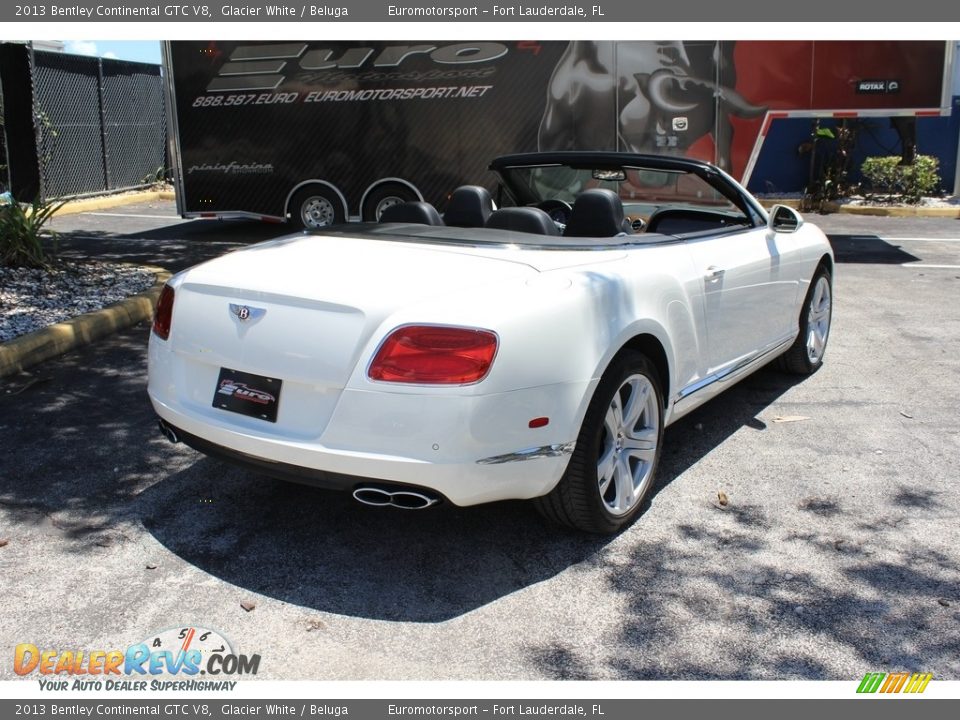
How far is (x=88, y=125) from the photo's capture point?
1745 cm

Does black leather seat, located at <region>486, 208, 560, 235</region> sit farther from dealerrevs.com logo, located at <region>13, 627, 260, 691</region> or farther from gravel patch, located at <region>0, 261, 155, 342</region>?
gravel patch, located at <region>0, 261, 155, 342</region>

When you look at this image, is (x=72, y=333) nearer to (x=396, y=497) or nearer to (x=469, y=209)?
(x=469, y=209)

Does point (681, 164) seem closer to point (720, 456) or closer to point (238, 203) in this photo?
point (720, 456)

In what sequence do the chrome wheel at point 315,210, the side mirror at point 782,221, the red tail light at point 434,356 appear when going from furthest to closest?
the chrome wheel at point 315,210 < the side mirror at point 782,221 < the red tail light at point 434,356

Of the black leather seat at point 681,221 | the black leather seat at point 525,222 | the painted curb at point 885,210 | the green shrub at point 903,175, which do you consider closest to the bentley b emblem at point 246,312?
the black leather seat at point 525,222

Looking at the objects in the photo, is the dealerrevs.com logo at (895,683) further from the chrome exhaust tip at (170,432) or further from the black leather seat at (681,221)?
the black leather seat at (681,221)

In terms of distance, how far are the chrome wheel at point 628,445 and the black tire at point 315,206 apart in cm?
959

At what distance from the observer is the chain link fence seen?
1630 cm

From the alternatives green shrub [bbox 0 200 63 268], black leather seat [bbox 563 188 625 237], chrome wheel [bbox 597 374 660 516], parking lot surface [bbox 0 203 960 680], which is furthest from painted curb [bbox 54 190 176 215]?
chrome wheel [bbox 597 374 660 516]

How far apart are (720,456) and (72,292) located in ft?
18.5

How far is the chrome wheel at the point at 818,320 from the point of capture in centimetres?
649

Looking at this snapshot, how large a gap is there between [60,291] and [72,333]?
129 centimetres

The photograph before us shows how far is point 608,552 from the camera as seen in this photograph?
13.2 feet
